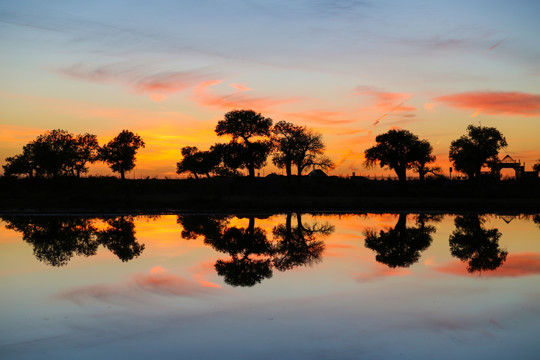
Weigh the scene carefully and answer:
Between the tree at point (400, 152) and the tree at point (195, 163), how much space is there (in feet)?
141

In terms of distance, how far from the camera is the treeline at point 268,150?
80625 mm

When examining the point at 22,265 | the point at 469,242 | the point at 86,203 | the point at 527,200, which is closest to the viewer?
the point at 22,265

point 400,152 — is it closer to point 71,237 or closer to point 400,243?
point 400,243

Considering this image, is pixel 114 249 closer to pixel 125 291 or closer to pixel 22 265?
pixel 22 265

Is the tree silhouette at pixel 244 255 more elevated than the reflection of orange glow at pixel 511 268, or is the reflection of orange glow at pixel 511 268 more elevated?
the tree silhouette at pixel 244 255

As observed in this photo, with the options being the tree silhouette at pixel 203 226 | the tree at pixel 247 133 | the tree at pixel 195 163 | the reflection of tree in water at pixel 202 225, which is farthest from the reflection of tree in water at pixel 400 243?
the tree at pixel 195 163

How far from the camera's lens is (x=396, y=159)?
88875 mm

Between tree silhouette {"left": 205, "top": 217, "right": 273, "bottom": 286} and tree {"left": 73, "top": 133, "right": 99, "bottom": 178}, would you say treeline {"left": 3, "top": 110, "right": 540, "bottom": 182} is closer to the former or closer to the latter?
tree {"left": 73, "top": 133, "right": 99, "bottom": 178}

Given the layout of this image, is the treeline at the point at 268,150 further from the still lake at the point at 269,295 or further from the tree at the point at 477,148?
the still lake at the point at 269,295

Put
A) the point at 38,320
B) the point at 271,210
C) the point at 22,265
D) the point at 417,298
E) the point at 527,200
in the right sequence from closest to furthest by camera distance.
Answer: the point at 38,320 < the point at 417,298 < the point at 22,265 < the point at 271,210 < the point at 527,200

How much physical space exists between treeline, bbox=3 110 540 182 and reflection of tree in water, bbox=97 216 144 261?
46.2 m

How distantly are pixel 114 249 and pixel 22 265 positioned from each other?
438 centimetres

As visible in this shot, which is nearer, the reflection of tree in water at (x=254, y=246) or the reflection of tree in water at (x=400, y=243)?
the reflection of tree in water at (x=254, y=246)

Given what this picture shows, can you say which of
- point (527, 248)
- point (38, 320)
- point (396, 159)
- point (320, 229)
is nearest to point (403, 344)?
point (38, 320)
